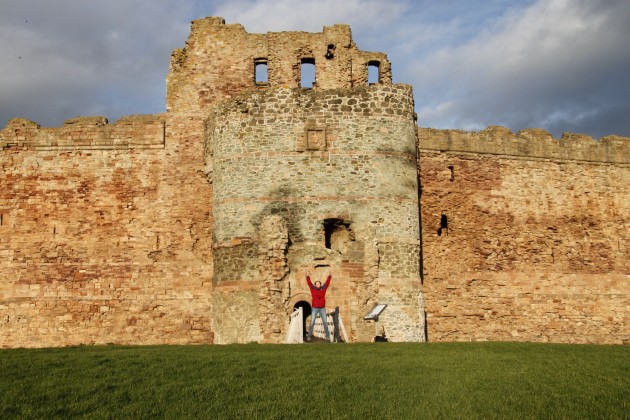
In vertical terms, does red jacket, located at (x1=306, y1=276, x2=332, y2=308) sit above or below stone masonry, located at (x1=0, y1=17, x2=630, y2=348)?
below

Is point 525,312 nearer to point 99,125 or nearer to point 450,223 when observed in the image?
point 450,223

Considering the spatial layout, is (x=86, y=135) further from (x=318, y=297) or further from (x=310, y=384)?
(x=310, y=384)

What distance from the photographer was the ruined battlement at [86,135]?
2381 cm

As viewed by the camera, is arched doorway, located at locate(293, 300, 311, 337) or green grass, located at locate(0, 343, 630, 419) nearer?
green grass, located at locate(0, 343, 630, 419)

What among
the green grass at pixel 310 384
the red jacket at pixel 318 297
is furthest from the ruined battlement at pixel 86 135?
the green grass at pixel 310 384

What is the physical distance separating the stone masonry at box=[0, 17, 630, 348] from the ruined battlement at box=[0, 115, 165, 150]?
50 millimetres

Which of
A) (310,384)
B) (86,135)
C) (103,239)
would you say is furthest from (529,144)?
(310,384)

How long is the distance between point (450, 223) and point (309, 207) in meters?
5.72

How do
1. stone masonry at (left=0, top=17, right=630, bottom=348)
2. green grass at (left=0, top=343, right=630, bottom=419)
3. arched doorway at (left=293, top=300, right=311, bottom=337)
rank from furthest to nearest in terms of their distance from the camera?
stone masonry at (left=0, top=17, right=630, bottom=348) → arched doorway at (left=293, top=300, right=311, bottom=337) → green grass at (left=0, top=343, right=630, bottom=419)

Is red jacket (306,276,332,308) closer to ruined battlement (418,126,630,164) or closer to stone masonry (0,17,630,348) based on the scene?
stone masonry (0,17,630,348)

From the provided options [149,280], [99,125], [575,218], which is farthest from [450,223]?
[99,125]

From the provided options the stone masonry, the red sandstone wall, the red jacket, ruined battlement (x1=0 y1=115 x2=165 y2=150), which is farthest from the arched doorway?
ruined battlement (x1=0 y1=115 x2=165 y2=150)

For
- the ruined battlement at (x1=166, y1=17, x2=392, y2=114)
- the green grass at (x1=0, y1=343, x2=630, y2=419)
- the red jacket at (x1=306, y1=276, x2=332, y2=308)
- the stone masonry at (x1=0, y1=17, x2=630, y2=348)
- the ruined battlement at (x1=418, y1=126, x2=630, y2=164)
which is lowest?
the green grass at (x1=0, y1=343, x2=630, y2=419)

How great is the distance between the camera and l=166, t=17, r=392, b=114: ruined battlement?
24.6 m
